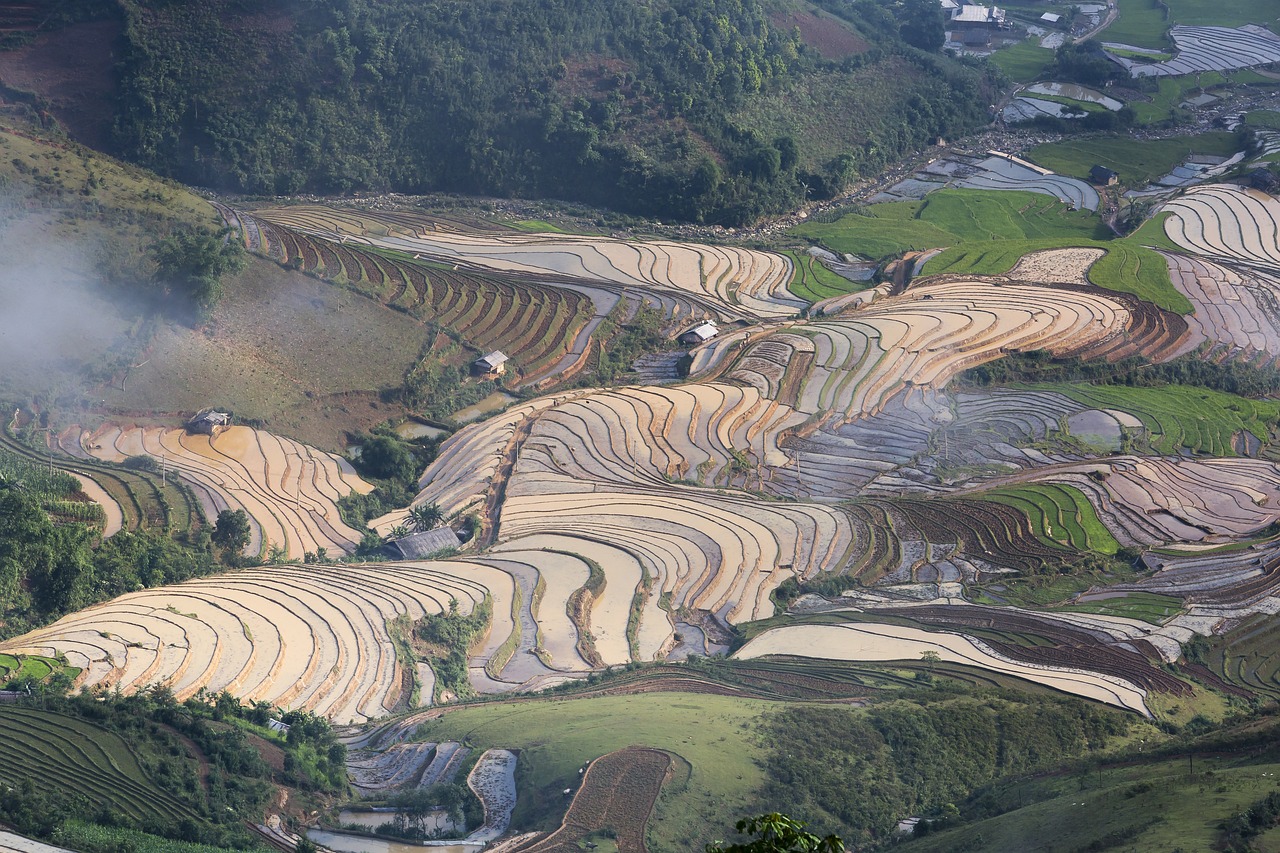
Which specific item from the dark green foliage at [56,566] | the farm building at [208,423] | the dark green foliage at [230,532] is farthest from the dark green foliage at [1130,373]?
the dark green foliage at [56,566]

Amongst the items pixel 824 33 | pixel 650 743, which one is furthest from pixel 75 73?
pixel 650 743

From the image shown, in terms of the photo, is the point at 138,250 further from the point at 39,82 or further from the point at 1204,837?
the point at 1204,837

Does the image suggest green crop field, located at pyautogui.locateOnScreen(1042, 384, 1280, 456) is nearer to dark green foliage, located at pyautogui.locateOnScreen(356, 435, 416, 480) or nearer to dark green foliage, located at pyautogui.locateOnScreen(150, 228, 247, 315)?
dark green foliage, located at pyautogui.locateOnScreen(356, 435, 416, 480)

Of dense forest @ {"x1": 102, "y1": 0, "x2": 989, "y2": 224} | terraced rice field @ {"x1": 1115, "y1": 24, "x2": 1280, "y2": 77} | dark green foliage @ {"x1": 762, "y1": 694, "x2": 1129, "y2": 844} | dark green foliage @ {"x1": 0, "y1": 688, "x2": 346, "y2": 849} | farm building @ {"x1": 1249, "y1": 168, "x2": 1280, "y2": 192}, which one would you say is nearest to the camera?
dark green foliage @ {"x1": 0, "y1": 688, "x2": 346, "y2": 849}

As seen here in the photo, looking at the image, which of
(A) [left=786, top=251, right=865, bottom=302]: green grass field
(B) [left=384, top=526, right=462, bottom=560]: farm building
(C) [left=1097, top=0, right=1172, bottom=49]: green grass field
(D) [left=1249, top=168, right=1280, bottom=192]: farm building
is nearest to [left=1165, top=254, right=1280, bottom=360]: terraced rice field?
(D) [left=1249, top=168, right=1280, bottom=192]: farm building

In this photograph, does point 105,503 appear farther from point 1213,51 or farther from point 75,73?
point 1213,51

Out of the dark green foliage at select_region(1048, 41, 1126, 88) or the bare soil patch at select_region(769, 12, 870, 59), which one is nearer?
the bare soil patch at select_region(769, 12, 870, 59)
